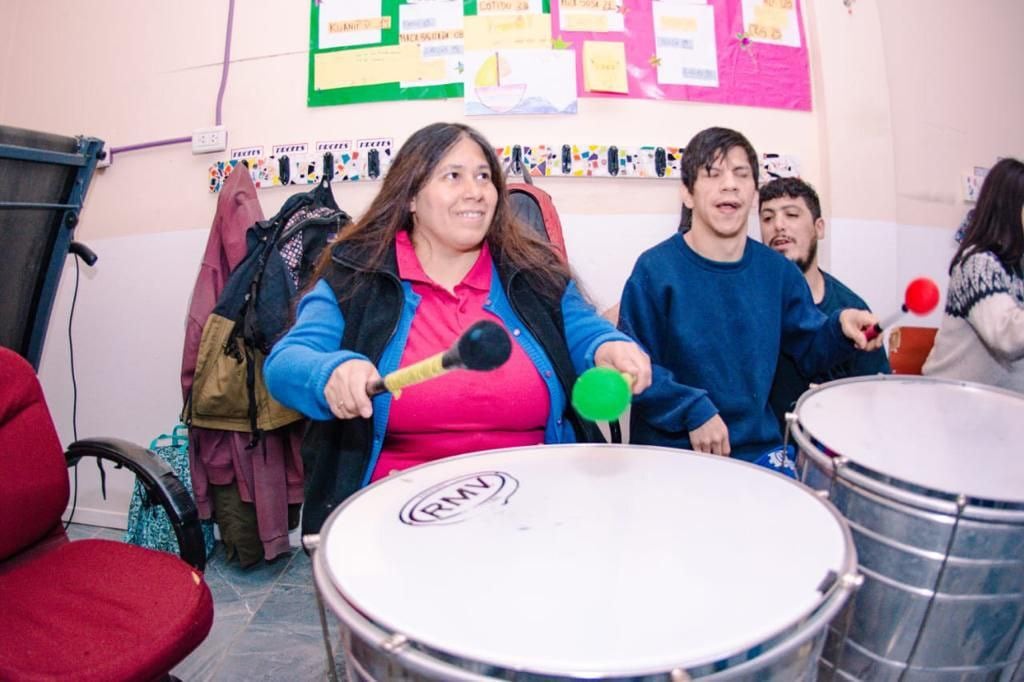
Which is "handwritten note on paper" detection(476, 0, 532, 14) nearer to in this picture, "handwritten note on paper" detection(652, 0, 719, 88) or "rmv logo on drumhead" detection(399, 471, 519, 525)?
"handwritten note on paper" detection(652, 0, 719, 88)

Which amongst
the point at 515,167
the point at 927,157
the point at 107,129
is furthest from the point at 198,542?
the point at 927,157

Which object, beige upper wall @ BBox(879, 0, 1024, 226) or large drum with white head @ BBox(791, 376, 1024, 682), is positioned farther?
beige upper wall @ BBox(879, 0, 1024, 226)

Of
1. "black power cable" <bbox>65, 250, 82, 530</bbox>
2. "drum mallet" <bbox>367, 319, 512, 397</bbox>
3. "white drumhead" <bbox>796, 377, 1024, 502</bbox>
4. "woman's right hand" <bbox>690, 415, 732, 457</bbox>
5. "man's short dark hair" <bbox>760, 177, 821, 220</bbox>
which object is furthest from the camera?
"black power cable" <bbox>65, 250, 82, 530</bbox>

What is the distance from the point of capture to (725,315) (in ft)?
4.75

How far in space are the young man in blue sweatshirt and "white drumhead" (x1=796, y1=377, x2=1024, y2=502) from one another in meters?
0.23

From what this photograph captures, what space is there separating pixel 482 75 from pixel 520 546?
1.71m

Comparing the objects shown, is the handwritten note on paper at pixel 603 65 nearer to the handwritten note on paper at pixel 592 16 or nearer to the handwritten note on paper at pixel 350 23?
the handwritten note on paper at pixel 592 16

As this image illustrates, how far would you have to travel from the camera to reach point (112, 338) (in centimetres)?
228

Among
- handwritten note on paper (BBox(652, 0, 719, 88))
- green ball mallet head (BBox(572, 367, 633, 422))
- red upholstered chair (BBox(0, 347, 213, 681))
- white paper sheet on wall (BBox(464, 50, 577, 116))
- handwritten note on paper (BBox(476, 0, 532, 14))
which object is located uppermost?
handwritten note on paper (BBox(476, 0, 532, 14))

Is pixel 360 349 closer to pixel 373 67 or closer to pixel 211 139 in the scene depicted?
pixel 373 67

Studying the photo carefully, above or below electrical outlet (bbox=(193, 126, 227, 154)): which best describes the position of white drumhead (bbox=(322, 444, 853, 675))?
below

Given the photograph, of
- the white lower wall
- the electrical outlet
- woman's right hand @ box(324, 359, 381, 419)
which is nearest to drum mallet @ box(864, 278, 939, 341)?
woman's right hand @ box(324, 359, 381, 419)

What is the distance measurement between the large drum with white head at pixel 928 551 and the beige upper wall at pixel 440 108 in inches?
52.6

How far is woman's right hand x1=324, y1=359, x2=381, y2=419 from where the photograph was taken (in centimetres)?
86
